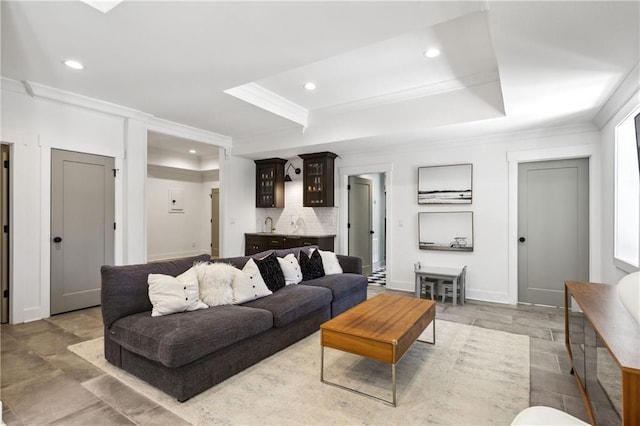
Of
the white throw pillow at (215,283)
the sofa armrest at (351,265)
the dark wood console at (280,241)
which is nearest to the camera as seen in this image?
the white throw pillow at (215,283)

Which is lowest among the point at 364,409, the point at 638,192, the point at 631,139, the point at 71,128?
the point at 364,409

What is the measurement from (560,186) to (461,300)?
6.79 ft

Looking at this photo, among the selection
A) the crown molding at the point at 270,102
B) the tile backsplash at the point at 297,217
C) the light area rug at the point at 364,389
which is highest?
the crown molding at the point at 270,102

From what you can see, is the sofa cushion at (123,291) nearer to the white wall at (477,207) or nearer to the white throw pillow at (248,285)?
the white throw pillow at (248,285)

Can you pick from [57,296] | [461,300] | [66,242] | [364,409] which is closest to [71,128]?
[66,242]

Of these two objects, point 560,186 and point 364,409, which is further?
point 560,186

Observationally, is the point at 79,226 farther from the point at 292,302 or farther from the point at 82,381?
the point at 292,302

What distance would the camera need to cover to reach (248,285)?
10.5 ft

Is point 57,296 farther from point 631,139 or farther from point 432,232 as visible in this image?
point 631,139

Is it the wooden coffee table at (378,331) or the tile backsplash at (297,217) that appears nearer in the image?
the wooden coffee table at (378,331)

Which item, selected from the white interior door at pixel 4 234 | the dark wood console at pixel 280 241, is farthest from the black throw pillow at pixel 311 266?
the white interior door at pixel 4 234

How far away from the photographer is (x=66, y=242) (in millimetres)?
4246

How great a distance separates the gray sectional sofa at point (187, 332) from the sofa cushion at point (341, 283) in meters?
0.50

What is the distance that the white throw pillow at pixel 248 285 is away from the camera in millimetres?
3119
